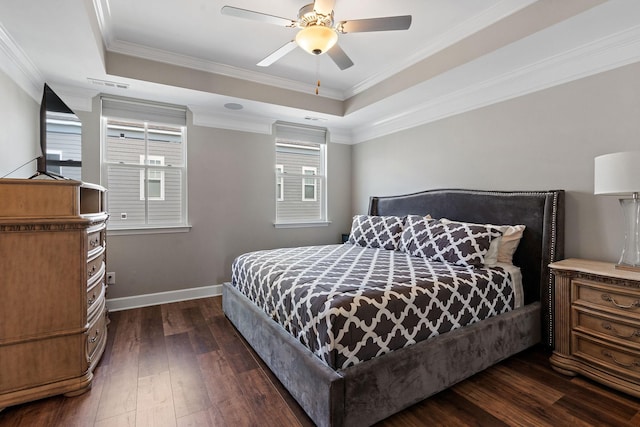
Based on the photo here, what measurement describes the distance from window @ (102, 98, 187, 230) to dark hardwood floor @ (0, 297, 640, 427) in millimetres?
1588

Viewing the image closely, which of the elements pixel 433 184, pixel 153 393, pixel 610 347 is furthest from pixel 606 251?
pixel 153 393

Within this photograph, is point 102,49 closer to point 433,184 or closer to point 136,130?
point 136,130

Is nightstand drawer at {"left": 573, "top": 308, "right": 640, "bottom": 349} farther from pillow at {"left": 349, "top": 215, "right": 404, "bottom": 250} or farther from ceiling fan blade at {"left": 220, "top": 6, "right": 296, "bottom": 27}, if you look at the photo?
ceiling fan blade at {"left": 220, "top": 6, "right": 296, "bottom": 27}

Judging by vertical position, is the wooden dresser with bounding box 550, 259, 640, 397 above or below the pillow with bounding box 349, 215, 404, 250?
below

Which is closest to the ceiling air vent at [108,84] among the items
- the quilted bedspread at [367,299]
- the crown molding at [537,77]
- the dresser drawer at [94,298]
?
the dresser drawer at [94,298]

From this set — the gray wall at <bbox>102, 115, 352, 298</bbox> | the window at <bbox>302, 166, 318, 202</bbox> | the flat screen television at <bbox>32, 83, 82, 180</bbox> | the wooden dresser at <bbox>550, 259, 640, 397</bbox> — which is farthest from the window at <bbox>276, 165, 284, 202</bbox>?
the wooden dresser at <bbox>550, 259, 640, 397</bbox>

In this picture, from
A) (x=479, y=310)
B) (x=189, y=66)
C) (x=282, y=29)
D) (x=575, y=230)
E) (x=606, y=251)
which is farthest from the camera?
(x=189, y=66)

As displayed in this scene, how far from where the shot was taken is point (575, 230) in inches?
95.1

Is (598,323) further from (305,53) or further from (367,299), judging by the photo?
(305,53)

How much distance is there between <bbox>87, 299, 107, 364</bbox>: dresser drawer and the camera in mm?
1968

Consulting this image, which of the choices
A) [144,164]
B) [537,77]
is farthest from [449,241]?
[144,164]

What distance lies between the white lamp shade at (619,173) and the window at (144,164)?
3911 mm

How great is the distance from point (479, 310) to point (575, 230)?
115 cm

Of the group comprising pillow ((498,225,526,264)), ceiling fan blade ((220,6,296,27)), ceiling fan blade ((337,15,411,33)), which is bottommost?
pillow ((498,225,526,264))
